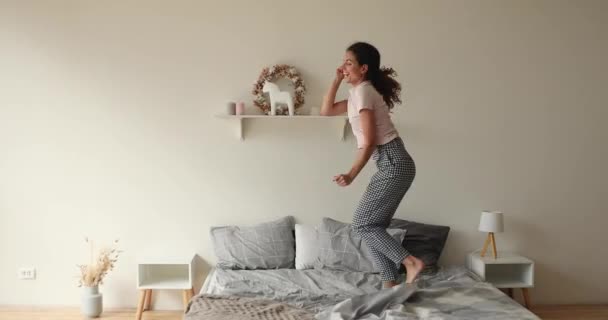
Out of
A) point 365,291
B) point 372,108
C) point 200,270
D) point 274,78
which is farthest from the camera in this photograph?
point 200,270

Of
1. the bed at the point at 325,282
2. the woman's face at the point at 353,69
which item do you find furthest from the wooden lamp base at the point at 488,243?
the woman's face at the point at 353,69

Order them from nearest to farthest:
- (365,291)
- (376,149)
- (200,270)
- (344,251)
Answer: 1. (376,149)
2. (365,291)
3. (344,251)
4. (200,270)

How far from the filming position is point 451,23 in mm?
3930

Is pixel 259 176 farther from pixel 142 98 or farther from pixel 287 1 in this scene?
pixel 287 1

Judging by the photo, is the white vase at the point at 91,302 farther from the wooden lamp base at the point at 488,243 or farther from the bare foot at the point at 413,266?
the wooden lamp base at the point at 488,243

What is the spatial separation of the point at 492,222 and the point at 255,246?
1.66 m

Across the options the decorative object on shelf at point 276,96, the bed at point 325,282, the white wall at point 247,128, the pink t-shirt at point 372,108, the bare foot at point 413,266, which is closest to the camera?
the bed at point 325,282

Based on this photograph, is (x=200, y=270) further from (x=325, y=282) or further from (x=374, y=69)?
(x=374, y=69)

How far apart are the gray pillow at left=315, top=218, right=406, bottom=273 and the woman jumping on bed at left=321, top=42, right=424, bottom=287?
53 cm

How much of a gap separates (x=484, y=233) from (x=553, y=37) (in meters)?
1.54

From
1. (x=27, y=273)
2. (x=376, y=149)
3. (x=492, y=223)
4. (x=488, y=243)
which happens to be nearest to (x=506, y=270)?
(x=488, y=243)

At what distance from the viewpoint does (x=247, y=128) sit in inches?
154

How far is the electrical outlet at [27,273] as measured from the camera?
12.9 feet

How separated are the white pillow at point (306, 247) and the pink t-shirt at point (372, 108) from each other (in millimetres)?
1009
